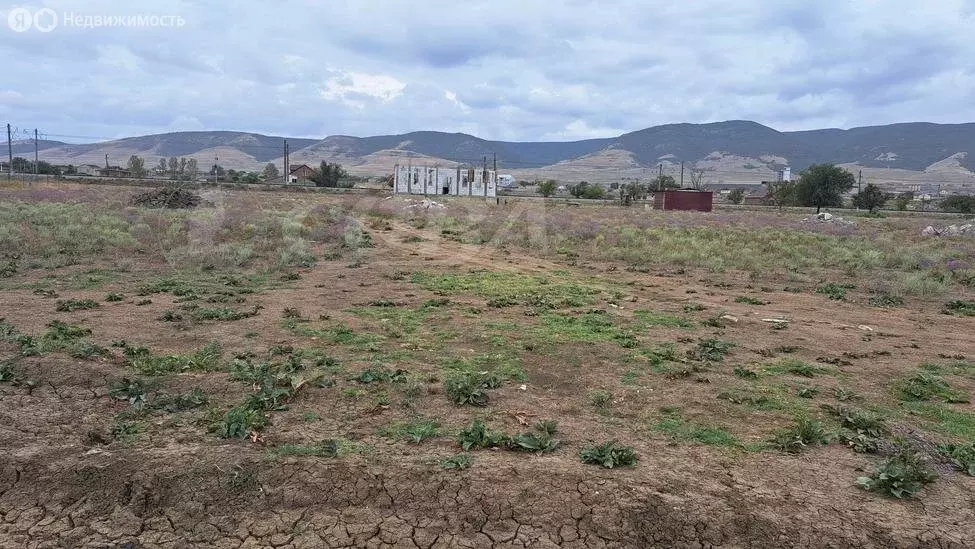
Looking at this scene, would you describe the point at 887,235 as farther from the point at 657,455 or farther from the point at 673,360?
the point at 657,455

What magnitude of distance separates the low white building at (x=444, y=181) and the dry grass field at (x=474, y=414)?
55.6 meters

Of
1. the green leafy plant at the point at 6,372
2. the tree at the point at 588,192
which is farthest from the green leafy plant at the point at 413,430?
the tree at the point at 588,192

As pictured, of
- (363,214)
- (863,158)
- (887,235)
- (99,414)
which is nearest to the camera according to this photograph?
(99,414)

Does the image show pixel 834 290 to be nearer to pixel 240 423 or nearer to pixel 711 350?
pixel 711 350

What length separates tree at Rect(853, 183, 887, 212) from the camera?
51688 millimetres

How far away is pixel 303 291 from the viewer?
11594 mm

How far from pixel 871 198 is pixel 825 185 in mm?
3619

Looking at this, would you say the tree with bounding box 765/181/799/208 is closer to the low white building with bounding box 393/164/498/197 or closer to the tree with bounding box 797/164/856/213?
the tree with bounding box 797/164/856/213

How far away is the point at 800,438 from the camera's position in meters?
4.68

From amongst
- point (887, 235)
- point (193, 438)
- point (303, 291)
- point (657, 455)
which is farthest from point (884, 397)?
point (887, 235)

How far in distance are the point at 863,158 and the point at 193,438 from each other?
206 m

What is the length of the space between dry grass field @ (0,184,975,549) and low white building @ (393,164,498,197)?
5556cm

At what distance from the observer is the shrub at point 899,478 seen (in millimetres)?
3871

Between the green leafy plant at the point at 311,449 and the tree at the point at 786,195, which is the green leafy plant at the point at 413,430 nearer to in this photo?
A: the green leafy plant at the point at 311,449
